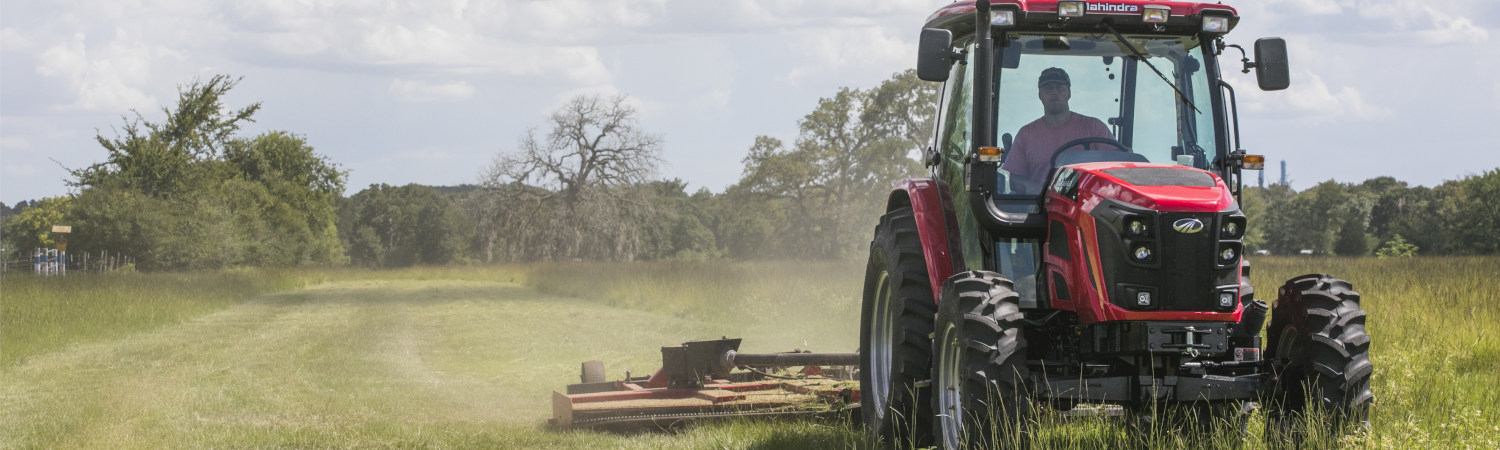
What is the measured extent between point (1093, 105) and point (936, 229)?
0.99 meters

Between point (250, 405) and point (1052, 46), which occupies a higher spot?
point (1052, 46)

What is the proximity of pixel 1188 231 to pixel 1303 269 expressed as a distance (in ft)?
47.3

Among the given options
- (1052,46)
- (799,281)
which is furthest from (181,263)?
(1052,46)

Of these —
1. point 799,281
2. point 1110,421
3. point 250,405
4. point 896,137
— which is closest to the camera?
point 1110,421

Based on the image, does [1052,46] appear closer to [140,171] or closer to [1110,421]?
[1110,421]

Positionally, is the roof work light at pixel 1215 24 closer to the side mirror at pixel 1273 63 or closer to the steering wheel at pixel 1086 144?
the side mirror at pixel 1273 63

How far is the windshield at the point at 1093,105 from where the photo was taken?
6125 millimetres

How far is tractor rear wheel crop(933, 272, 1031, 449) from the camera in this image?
16.6 feet

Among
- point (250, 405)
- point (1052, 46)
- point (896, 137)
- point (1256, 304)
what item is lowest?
point (250, 405)

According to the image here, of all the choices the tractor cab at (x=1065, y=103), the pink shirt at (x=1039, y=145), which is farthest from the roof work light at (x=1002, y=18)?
the pink shirt at (x=1039, y=145)

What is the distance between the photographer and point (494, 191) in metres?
48.6

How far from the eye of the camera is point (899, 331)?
20.0ft

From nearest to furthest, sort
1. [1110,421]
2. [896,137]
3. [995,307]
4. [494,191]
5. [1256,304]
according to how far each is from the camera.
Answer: [995,307]
[1256,304]
[1110,421]
[896,137]
[494,191]

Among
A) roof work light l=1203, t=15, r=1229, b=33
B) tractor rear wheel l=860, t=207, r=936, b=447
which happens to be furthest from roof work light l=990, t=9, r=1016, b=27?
tractor rear wheel l=860, t=207, r=936, b=447
